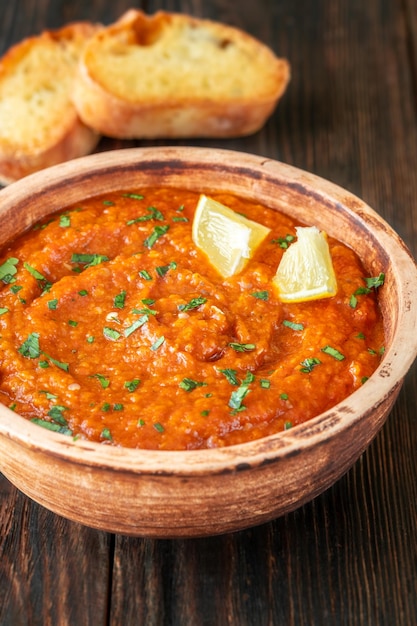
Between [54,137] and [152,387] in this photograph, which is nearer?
[152,387]

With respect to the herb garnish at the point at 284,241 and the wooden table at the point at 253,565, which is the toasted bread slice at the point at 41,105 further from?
the wooden table at the point at 253,565

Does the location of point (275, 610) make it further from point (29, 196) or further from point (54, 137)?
point (54, 137)

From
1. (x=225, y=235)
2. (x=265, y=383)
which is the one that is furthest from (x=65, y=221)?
(x=265, y=383)

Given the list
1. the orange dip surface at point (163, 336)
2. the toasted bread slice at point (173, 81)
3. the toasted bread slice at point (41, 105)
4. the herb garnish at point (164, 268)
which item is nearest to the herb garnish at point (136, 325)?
the orange dip surface at point (163, 336)

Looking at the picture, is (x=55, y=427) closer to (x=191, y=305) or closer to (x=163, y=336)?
(x=163, y=336)

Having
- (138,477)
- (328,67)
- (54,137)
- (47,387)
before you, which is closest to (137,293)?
(47,387)

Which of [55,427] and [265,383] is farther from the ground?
[55,427]

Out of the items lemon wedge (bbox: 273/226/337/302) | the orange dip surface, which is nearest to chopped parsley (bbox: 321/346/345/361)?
the orange dip surface
